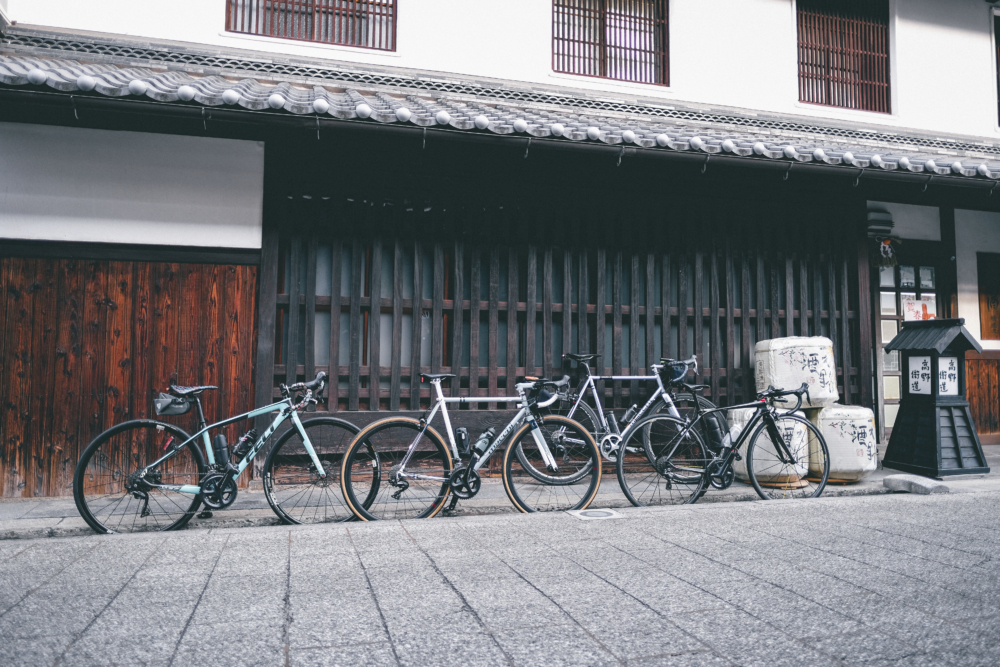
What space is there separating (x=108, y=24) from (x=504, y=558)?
27.1 feet

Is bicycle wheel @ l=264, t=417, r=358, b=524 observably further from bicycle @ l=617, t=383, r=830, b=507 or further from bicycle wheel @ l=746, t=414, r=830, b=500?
bicycle wheel @ l=746, t=414, r=830, b=500

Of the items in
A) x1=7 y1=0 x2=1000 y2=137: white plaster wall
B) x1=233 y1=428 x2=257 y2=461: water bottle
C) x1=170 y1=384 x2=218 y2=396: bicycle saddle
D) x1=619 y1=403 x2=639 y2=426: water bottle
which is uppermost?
x1=7 y1=0 x2=1000 y2=137: white plaster wall

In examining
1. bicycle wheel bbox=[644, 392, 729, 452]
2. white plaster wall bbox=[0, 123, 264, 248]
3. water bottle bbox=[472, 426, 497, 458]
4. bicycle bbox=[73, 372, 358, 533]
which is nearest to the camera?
bicycle bbox=[73, 372, 358, 533]

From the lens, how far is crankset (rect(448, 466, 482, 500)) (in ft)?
18.3

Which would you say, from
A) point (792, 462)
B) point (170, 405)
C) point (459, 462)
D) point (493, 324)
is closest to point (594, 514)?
point (459, 462)

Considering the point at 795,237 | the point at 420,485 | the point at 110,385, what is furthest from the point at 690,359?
the point at 110,385

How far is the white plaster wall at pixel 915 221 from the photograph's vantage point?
9125mm

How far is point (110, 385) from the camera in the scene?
630 centimetres

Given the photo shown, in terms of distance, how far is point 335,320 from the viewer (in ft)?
22.1

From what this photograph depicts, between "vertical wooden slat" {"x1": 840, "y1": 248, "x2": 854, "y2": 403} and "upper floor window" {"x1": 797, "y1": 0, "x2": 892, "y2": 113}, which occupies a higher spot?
"upper floor window" {"x1": 797, "y1": 0, "x2": 892, "y2": 113}

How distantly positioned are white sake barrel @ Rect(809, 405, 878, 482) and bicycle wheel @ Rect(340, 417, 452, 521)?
13.9 ft

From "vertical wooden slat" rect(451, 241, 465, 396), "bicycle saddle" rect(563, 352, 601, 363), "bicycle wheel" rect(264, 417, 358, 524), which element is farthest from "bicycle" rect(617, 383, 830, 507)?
"bicycle wheel" rect(264, 417, 358, 524)

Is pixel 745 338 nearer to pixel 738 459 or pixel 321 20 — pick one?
pixel 738 459

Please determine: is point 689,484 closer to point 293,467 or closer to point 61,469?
point 293,467
